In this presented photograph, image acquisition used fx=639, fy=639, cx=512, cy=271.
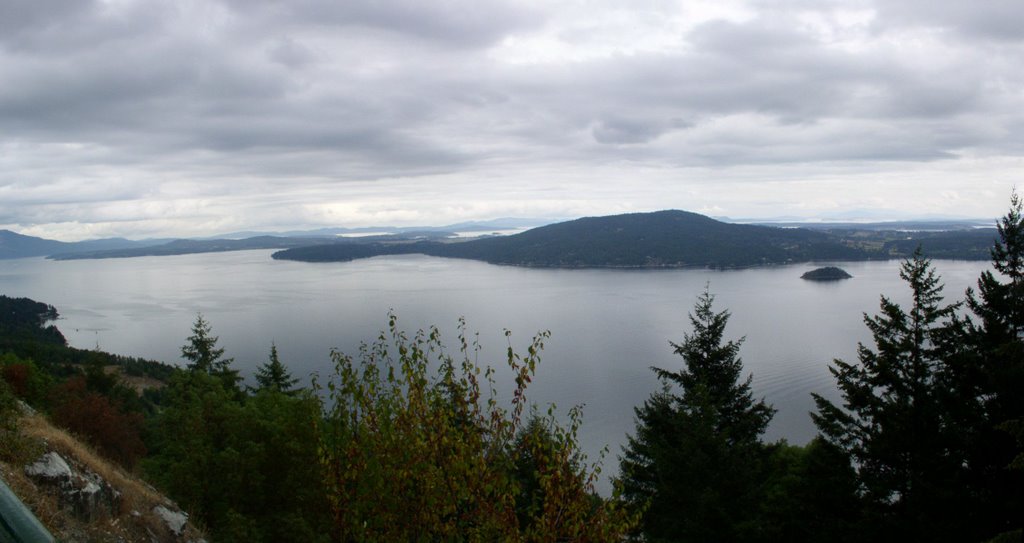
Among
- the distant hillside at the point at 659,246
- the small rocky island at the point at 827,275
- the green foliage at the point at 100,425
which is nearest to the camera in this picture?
the green foliage at the point at 100,425

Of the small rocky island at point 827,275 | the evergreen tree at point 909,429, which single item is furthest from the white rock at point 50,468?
the small rocky island at point 827,275

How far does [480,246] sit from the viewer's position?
188 metres

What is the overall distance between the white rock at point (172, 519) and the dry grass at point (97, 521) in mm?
60

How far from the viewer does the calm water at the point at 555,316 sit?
4050 cm

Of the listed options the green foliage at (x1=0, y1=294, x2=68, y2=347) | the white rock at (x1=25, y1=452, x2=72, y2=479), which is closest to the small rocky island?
the green foliage at (x1=0, y1=294, x2=68, y2=347)

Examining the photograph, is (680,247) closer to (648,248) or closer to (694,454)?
(648,248)

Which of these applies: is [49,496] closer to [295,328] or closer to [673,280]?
[295,328]

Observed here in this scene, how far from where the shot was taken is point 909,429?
34.7ft

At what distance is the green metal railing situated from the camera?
5.38 feet

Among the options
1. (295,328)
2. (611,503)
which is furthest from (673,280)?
(611,503)

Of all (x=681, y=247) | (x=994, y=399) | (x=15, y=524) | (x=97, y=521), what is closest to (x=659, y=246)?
(x=681, y=247)

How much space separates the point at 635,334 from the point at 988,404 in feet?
158

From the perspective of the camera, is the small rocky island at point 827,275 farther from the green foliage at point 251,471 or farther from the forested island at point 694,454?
the green foliage at point 251,471

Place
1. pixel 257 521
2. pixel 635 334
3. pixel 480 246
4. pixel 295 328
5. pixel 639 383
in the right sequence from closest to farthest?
pixel 257 521, pixel 639 383, pixel 635 334, pixel 295 328, pixel 480 246
